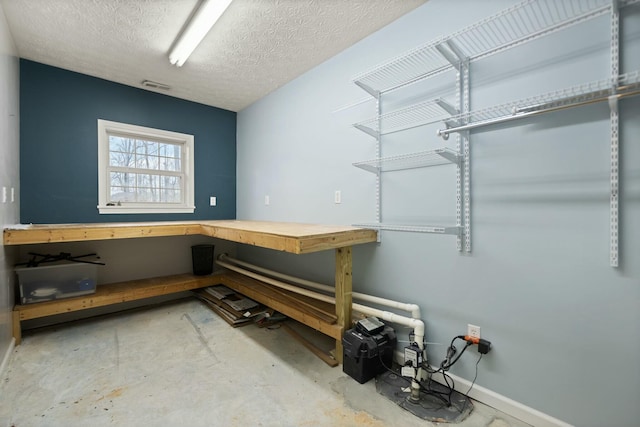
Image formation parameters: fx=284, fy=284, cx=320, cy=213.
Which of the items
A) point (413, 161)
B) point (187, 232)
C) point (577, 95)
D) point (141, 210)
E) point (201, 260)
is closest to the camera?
point (577, 95)

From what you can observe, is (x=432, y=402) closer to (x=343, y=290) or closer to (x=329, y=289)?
(x=343, y=290)

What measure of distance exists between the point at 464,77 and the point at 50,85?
3.85 meters

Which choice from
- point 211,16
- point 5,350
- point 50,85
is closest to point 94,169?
point 50,85

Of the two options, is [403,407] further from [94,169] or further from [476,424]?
[94,169]

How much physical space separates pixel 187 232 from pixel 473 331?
9.30 feet

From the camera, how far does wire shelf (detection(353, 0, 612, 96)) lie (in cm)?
132

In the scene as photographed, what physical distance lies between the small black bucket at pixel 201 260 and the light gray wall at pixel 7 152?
5.22 feet

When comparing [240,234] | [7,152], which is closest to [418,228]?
[240,234]

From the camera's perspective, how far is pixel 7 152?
2242 mm

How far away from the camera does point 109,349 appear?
7.75 ft

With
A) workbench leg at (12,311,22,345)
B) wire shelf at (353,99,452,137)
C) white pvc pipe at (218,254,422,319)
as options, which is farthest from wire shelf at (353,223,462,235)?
workbench leg at (12,311,22,345)

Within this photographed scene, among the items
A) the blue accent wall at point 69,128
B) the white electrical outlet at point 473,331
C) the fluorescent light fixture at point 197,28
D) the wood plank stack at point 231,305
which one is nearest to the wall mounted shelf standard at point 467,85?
the white electrical outlet at point 473,331

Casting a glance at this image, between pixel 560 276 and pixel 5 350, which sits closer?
pixel 560 276

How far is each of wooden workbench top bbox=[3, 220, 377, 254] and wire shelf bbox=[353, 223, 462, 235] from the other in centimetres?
7
